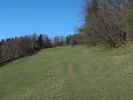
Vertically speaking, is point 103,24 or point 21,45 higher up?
point 103,24

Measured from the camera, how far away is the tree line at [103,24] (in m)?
36.4

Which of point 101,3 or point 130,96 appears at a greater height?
point 101,3

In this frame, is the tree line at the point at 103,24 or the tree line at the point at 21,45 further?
the tree line at the point at 21,45

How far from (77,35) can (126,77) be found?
31.5 m

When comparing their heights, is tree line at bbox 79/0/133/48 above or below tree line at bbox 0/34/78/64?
above

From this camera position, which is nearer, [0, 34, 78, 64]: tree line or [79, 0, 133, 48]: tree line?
[79, 0, 133, 48]: tree line

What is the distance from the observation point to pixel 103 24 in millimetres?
38969

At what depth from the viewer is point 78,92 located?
42.6 feet

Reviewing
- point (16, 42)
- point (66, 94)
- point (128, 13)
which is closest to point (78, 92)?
point (66, 94)

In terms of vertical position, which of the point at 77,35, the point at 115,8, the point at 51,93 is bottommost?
the point at 51,93

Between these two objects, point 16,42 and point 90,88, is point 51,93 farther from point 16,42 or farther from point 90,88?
point 16,42

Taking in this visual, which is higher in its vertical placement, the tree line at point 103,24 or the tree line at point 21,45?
the tree line at point 103,24

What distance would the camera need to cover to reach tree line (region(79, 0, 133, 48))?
36.4m

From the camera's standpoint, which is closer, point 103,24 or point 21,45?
point 103,24
